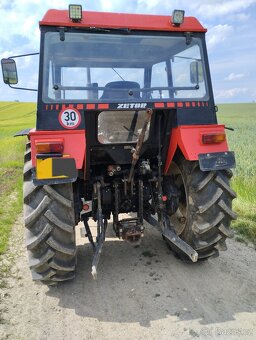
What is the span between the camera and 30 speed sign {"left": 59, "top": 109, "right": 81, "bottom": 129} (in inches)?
130

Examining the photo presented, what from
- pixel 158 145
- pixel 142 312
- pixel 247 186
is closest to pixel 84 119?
pixel 158 145

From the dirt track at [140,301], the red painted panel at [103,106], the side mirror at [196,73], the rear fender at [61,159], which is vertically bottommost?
the dirt track at [140,301]

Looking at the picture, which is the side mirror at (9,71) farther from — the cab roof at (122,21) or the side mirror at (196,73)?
the side mirror at (196,73)

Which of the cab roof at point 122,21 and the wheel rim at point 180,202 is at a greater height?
the cab roof at point 122,21

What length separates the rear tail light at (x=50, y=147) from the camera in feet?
10.3

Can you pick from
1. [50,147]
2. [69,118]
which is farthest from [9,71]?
[50,147]

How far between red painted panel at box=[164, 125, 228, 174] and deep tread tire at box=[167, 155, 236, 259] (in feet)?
0.54

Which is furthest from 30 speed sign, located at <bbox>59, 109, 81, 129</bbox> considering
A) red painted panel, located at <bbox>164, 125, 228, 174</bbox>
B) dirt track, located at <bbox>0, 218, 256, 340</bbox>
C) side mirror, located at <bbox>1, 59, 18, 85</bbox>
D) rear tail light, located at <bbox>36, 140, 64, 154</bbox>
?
dirt track, located at <bbox>0, 218, 256, 340</bbox>

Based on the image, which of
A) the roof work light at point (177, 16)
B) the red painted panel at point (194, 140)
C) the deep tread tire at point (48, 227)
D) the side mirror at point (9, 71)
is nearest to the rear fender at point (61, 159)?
the deep tread tire at point (48, 227)

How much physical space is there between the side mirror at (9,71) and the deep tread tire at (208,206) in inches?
76.4

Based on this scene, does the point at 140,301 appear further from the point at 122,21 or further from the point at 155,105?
the point at 122,21

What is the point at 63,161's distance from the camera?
10.3ft

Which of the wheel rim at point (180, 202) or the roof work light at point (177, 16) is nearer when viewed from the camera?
the roof work light at point (177, 16)

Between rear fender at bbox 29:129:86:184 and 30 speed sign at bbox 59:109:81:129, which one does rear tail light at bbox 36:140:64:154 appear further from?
30 speed sign at bbox 59:109:81:129
